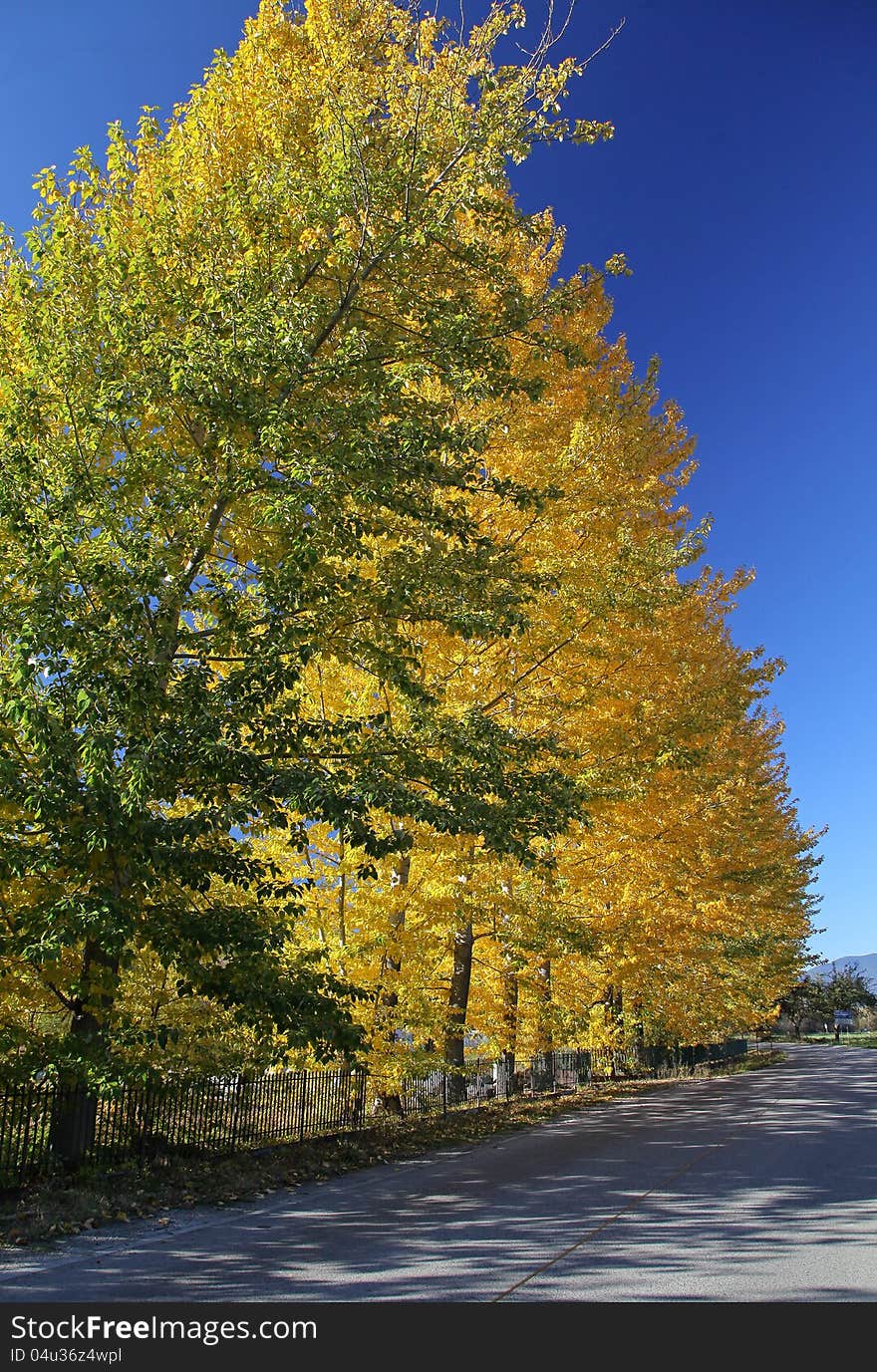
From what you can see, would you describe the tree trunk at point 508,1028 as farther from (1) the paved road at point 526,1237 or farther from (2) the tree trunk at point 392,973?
(1) the paved road at point 526,1237

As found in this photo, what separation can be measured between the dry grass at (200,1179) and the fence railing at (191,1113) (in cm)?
20

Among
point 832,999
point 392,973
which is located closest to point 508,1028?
point 392,973

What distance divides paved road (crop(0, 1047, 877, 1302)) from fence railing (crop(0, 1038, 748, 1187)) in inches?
51.2

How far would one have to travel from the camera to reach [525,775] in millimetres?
9117

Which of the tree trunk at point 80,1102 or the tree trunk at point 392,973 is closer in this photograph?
the tree trunk at point 80,1102

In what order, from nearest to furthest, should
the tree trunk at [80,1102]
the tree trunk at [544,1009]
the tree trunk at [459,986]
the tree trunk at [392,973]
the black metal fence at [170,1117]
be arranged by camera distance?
the black metal fence at [170,1117] < the tree trunk at [80,1102] < the tree trunk at [392,973] < the tree trunk at [459,986] < the tree trunk at [544,1009]

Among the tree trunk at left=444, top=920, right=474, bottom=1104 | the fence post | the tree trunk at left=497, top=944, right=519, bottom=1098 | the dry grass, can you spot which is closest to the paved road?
the dry grass

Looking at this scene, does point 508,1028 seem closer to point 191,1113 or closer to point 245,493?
point 191,1113

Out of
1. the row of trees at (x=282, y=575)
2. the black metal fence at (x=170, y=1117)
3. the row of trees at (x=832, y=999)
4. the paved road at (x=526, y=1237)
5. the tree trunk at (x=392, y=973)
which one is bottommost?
the row of trees at (x=832, y=999)

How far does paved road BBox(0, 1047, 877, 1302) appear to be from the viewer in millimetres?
5555

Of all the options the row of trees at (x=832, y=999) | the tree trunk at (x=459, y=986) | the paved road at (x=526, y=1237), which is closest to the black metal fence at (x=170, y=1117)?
the paved road at (x=526, y=1237)

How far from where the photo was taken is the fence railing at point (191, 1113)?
7.91 m

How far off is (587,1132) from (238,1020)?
896 centimetres

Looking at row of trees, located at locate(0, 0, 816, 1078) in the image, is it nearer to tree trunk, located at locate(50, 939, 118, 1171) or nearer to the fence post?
tree trunk, located at locate(50, 939, 118, 1171)
